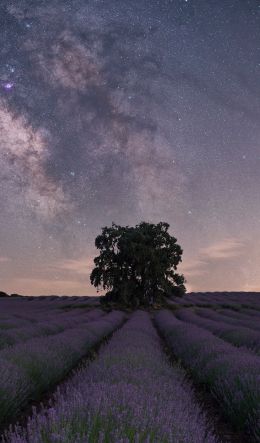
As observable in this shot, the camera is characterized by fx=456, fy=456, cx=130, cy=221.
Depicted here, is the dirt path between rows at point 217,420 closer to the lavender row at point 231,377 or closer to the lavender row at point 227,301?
the lavender row at point 231,377

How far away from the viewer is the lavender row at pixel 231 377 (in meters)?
4.79

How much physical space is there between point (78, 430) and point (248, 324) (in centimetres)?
1229

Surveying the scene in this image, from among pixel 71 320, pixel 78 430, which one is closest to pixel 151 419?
pixel 78 430

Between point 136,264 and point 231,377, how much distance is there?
24.4 meters

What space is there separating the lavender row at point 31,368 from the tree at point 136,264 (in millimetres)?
19561

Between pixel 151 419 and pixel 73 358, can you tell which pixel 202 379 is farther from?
pixel 151 419

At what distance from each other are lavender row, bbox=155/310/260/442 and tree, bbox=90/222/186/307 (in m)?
19.6

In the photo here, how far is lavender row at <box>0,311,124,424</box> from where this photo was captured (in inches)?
195

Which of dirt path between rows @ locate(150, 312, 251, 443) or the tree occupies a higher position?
the tree

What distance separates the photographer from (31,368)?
639 centimetres

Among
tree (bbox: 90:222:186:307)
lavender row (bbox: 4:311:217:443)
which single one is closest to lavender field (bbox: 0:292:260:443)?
lavender row (bbox: 4:311:217:443)

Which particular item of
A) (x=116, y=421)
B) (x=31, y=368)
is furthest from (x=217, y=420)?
(x=116, y=421)

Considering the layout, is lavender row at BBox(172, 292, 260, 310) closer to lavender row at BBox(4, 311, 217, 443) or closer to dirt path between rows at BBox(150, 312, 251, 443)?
dirt path between rows at BBox(150, 312, 251, 443)

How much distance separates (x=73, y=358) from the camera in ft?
28.1
